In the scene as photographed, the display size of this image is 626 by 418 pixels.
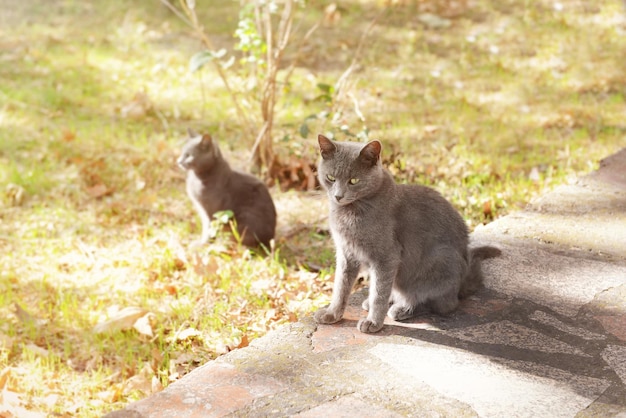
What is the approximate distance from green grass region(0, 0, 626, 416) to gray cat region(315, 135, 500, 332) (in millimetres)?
619

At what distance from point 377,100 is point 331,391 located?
15.6 ft

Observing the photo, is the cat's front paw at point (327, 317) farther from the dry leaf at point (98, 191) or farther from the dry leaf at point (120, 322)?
the dry leaf at point (98, 191)

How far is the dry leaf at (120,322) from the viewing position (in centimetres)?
376

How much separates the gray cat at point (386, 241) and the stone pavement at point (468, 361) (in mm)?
92

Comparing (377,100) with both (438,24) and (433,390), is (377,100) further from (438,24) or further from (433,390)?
(433,390)

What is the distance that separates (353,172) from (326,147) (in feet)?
0.59

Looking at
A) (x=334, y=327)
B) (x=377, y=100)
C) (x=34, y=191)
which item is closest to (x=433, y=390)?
(x=334, y=327)

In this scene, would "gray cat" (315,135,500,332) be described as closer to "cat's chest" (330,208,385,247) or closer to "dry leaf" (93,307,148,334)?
"cat's chest" (330,208,385,247)

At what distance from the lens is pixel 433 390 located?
2492 mm

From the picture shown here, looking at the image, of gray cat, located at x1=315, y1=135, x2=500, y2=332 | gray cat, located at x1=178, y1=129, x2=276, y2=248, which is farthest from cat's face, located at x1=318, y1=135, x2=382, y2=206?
gray cat, located at x1=178, y1=129, x2=276, y2=248

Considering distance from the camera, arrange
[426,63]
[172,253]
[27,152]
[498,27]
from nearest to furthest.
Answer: [172,253] → [27,152] → [426,63] → [498,27]

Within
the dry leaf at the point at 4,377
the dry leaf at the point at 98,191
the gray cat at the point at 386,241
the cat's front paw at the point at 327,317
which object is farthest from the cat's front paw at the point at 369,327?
the dry leaf at the point at 98,191

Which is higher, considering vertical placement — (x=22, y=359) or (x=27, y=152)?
(x=27, y=152)

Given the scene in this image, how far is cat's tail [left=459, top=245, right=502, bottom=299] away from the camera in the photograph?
10.4ft
